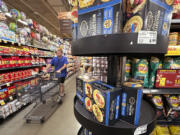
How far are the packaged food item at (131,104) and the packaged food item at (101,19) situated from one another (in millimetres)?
310

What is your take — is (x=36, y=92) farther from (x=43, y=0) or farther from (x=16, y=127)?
(x=43, y=0)

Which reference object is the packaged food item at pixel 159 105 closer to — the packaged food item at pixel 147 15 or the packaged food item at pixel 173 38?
the packaged food item at pixel 173 38

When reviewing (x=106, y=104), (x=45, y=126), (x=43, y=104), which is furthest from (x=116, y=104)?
(x=43, y=104)

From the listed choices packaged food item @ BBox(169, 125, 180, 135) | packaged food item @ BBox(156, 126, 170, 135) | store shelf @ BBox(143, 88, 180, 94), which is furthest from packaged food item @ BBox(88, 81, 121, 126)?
packaged food item @ BBox(169, 125, 180, 135)

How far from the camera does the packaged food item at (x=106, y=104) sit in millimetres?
425

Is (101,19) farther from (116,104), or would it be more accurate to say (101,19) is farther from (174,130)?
(174,130)

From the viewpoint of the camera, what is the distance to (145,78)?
Result: 89 cm

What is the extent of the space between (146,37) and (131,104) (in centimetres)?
34

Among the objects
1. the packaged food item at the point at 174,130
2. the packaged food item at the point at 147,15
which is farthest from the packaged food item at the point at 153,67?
the packaged food item at the point at 174,130

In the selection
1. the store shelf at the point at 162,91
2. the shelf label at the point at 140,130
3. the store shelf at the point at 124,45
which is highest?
the store shelf at the point at 124,45

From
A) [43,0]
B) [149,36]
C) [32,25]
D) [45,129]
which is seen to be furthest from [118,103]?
[43,0]

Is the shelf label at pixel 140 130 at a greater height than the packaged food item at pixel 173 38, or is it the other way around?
the packaged food item at pixel 173 38

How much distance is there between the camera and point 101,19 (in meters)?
0.40

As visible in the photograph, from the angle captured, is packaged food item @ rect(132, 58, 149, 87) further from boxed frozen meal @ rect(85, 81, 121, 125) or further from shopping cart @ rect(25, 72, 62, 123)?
shopping cart @ rect(25, 72, 62, 123)
